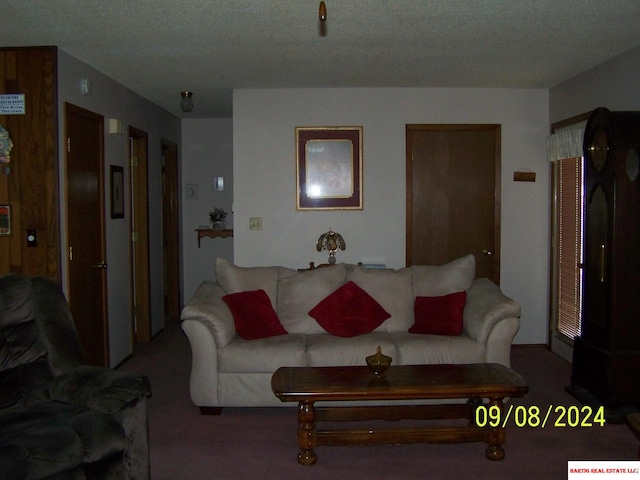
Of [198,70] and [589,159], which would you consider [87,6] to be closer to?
[198,70]

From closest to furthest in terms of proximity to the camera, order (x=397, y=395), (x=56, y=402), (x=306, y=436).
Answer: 1. (x=56, y=402)
2. (x=397, y=395)
3. (x=306, y=436)

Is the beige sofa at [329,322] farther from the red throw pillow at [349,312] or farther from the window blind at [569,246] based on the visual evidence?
the window blind at [569,246]

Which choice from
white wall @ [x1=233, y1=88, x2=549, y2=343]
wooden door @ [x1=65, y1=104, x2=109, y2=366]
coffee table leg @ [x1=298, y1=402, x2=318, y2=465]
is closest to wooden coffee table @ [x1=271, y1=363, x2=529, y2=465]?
coffee table leg @ [x1=298, y1=402, x2=318, y2=465]

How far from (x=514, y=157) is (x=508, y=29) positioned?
7.61 ft

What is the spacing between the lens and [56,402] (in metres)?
3.02

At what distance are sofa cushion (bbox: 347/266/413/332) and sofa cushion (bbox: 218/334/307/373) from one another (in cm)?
78

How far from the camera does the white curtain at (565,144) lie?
540 centimetres

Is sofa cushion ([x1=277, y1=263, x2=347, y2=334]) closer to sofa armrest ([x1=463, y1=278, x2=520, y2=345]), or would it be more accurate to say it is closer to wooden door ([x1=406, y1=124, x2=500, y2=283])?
sofa armrest ([x1=463, y1=278, x2=520, y2=345])

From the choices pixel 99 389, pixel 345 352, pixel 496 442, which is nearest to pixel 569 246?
pixel 345 352

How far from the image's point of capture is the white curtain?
540 centimetres

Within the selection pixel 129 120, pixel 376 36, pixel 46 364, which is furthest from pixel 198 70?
pixel 46 364

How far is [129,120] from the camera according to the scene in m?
6.00

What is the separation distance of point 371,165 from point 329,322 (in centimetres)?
201
